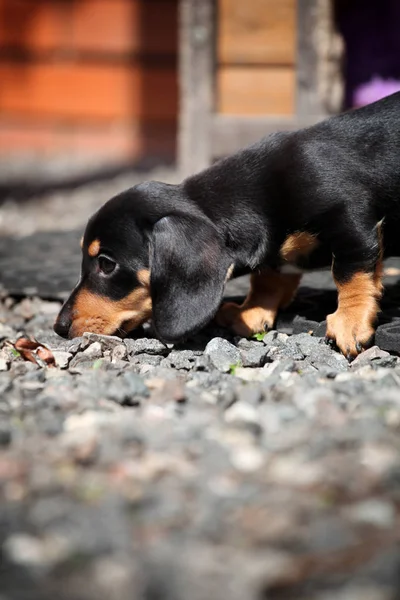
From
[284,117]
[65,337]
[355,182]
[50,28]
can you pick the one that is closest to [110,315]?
[65,337]

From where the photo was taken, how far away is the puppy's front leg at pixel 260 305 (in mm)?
3809

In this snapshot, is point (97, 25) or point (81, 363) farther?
point (97, 25)

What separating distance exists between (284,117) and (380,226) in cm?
415

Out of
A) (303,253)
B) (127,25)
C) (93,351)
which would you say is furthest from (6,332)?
(127,25)

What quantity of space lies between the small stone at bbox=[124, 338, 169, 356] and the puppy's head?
13 centimetres

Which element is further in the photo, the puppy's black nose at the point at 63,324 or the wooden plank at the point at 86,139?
the wooden plank at the point at 86,139

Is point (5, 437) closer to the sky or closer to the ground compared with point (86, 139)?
closer to the sky

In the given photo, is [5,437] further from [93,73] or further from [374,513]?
[93,73]

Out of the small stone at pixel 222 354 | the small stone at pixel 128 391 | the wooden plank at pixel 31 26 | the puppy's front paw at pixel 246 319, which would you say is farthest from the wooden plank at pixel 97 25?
the small stone at pixel 128 391

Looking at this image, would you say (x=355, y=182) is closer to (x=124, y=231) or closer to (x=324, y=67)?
(x=124, y=231)

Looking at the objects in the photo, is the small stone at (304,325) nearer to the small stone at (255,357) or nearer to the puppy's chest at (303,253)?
the puppy's chest at (303,253)

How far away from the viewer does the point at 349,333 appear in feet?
10.9

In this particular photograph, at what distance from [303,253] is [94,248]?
900mm

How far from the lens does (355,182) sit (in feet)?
11.3
